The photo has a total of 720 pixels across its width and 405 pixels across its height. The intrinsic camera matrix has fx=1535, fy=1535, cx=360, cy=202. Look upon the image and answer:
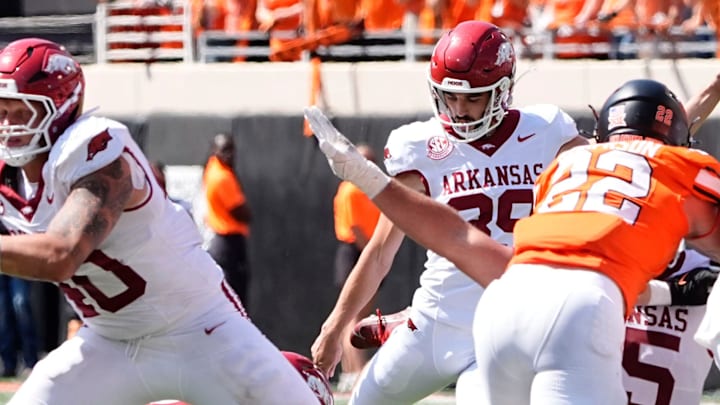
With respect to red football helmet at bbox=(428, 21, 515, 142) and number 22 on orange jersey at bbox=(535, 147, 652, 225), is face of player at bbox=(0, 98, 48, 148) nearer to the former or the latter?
red football helmet at bbox=(428, 21, 515, 142)

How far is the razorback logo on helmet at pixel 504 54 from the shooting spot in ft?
16.5

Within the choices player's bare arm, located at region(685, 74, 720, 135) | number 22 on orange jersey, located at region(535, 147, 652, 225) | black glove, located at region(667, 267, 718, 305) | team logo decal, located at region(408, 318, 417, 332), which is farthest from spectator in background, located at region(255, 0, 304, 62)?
number 22 on orange jersey, located at region(535, 147, 652, 225)

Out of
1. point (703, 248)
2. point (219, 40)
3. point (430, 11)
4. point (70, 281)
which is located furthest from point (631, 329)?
point (219, 40)

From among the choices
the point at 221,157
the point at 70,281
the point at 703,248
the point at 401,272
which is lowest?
the point at 401,272

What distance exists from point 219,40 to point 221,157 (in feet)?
6.27

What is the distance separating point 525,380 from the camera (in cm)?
387

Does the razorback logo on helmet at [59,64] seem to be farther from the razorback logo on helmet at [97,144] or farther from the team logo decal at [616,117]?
the team logo decal at [616,117]

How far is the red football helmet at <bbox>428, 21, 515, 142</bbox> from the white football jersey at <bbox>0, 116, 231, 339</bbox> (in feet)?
3.04

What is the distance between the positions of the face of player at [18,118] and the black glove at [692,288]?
1934 millimetres

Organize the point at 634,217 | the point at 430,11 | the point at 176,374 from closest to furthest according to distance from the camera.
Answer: the point at 634,217 → the point at 176,374 → the point at 430,11

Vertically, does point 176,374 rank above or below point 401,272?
above

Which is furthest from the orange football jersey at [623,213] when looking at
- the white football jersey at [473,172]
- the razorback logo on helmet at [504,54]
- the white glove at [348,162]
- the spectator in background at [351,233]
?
the spectator in background at [351,233]

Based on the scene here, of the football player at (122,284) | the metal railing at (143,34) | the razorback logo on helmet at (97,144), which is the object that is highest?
the razorback logo on helmet at (97,144)

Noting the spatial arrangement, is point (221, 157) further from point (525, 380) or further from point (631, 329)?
point (525, 380)
